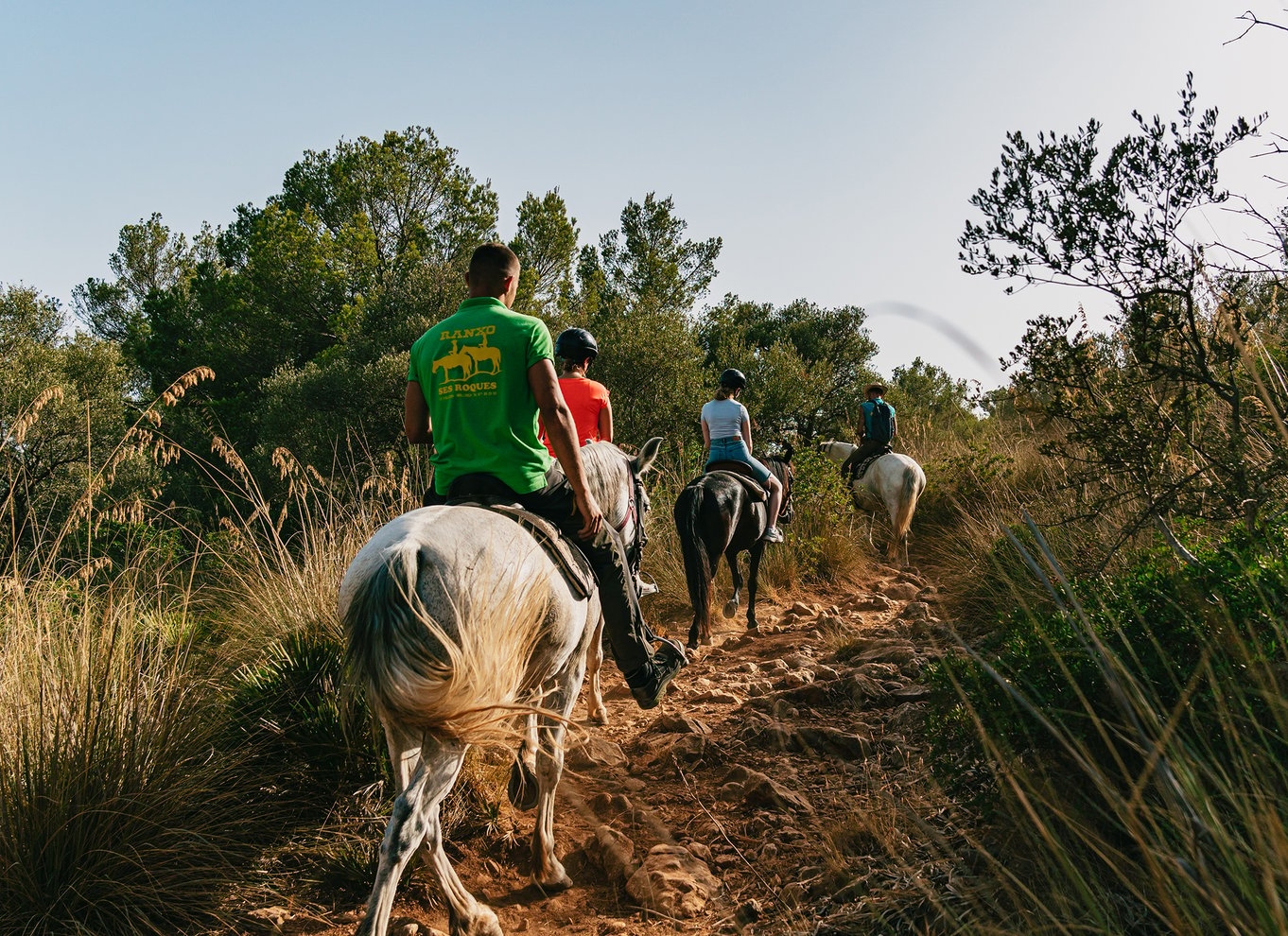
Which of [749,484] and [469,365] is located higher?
[469,365]

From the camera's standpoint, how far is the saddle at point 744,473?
842cm

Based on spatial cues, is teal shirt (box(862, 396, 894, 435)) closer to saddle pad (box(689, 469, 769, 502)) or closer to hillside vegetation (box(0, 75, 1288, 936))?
hillside vegetation (box(0, 75, 1288, 936))

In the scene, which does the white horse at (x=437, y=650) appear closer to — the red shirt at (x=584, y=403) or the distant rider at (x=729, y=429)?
the red shirt at (x=584, y=403)

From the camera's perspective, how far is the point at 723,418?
337 inches

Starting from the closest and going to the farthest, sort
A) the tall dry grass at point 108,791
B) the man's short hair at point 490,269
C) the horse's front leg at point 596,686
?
the tall dry grass at point 108,791, the man's short hair at point 490,269, the horse's front leg at point 596,686

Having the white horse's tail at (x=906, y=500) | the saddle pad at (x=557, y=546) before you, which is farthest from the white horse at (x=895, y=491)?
the saddle pad at (x=557, y=546)

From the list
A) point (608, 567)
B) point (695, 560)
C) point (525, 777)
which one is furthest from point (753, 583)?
point (525, 777)

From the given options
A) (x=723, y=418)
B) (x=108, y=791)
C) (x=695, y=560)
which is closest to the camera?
(x=108, y=791)

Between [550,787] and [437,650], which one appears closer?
[437,650]

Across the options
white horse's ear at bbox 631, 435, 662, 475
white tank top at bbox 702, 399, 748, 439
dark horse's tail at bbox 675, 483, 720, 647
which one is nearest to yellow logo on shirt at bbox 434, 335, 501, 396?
white horse's ear at bbox 631, 435, 662, 475

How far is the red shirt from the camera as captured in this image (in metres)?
5.51

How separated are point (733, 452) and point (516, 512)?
18.2 feet

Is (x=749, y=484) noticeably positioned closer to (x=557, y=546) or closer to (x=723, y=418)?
(x=723, y=418)

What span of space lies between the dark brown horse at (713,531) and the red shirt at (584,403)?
2.31 m
